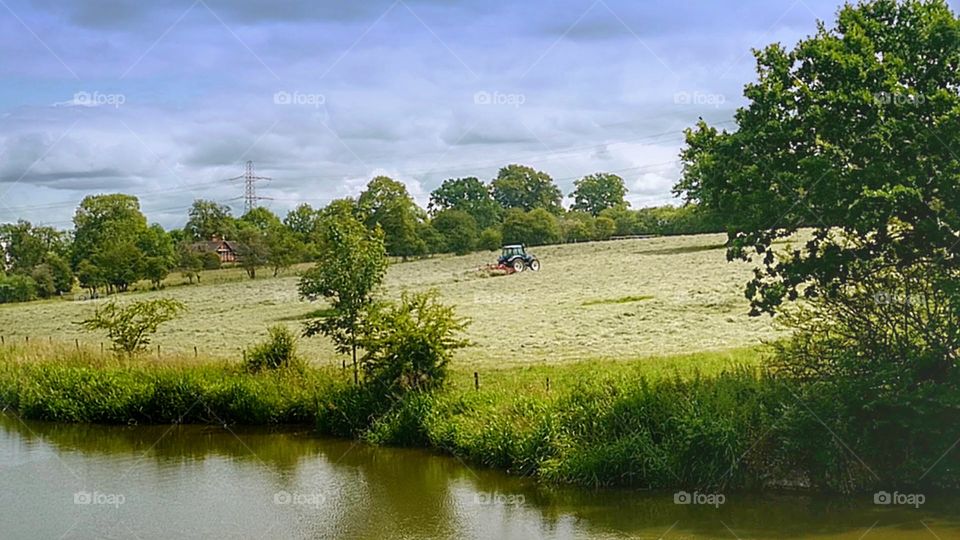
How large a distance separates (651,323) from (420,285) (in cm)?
2373

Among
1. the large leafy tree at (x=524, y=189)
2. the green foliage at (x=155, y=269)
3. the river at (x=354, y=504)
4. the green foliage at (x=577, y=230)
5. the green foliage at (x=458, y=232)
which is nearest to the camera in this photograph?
the river at (x=354, y=504)

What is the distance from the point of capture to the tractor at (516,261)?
5906cm

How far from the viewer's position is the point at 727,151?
17.1 m

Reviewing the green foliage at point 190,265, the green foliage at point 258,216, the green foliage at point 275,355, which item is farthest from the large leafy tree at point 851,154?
the green foliage at point 258,216

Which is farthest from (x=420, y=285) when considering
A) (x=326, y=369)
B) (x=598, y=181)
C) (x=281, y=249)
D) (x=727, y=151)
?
(x=598, y=181)

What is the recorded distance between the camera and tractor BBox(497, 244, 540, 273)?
59.1 metres

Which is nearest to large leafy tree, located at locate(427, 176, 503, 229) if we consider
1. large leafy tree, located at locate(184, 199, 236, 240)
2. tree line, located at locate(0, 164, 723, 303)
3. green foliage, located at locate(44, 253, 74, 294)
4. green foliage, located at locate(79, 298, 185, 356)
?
tree line, located at locate(0, 164, 723, 303)

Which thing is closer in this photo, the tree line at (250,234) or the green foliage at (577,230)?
the tree line at (250,234)

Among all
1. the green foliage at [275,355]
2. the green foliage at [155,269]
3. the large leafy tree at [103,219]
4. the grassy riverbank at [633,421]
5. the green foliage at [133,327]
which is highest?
the large leafy tree at [103,219]

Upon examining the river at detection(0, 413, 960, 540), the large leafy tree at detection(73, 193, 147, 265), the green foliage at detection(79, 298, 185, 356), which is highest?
the large leafy tree at detection(73, 193, 147, 265)

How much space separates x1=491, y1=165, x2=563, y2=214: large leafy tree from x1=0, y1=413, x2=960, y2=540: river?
98865mm

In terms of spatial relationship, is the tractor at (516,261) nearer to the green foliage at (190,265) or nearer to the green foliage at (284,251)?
the green foliage at (284,251)

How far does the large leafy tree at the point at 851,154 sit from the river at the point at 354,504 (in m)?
3.94

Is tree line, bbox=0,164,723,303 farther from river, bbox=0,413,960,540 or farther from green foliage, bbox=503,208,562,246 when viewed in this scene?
river, bbox=0,413,960,540
